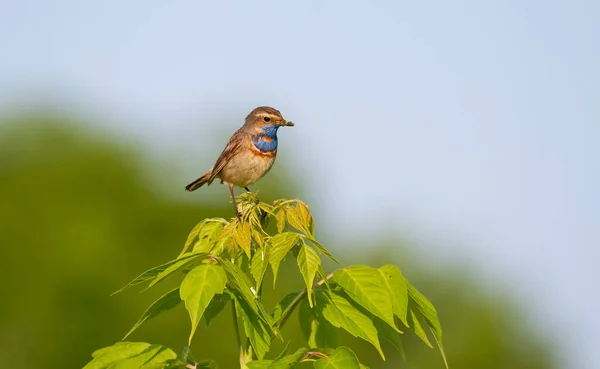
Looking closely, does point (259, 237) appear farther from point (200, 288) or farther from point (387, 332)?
point (387, 332)

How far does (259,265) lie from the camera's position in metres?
5.47

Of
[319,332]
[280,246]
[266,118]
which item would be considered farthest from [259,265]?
[266,118]

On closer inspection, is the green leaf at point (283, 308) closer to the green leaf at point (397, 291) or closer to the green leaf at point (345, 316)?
the green leaf at point (345, 316)

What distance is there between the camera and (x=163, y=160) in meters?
66.6

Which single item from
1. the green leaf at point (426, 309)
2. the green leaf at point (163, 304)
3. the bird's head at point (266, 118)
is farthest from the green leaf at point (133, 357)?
the bird's head at point (266, 118)

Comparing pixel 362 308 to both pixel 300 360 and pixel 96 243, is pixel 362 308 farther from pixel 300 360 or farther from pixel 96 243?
pixel 96 243

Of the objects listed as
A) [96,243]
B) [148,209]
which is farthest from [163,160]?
[96,243]

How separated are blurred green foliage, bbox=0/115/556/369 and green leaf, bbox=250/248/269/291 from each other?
3905cm

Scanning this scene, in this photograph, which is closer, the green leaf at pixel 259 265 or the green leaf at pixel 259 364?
the green leaf at pixel 259 364

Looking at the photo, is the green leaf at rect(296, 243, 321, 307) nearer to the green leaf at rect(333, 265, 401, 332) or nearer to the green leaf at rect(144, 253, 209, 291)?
the green leaf at rect(333, 265, 401, 332)

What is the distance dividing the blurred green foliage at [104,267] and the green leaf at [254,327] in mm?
39156

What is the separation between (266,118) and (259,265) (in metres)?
4.62

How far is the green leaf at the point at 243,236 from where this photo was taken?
220 inches

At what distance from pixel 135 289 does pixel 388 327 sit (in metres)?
49.1
